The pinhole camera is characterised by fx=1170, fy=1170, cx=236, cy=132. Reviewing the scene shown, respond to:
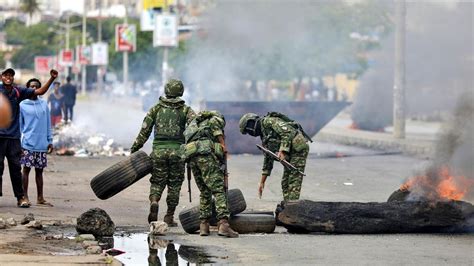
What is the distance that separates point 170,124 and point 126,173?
0.72 meters

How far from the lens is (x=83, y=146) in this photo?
26391mm

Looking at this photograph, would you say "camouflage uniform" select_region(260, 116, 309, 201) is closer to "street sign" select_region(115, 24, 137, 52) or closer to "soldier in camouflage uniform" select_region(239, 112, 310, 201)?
"soldier in camouflage uniform" select_region(239, 112, 310, 201)

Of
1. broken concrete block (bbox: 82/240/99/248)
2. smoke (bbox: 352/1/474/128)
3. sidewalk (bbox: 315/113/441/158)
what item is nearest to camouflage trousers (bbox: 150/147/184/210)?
broken concrete block (bbox: 82/240/99/248)

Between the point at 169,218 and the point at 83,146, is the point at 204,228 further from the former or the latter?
the point at 83,146

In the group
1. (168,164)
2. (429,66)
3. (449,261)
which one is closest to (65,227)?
(168,164)

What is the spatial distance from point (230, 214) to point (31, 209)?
9.39ft

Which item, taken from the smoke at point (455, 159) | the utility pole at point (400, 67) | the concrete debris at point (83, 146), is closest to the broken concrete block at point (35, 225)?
the smoke at point (455, 159)

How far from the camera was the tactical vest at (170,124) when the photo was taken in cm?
1280

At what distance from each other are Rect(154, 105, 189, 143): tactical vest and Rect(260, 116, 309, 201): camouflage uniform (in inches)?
Result: 48.0

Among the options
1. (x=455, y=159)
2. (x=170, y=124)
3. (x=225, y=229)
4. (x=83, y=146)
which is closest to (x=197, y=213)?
(x=225, y=229)

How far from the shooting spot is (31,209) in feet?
46.6

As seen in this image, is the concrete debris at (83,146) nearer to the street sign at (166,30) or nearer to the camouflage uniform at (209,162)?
the camouflage uniform at (209,162)

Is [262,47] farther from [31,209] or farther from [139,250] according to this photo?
[139,250]

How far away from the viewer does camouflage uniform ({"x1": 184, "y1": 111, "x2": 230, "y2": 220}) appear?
478 inches
